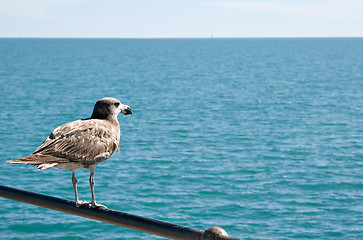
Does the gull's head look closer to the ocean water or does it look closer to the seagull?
the seagull

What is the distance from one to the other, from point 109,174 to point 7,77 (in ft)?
341

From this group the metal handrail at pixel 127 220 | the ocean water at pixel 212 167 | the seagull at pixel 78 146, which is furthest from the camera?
the ocean water at pixel 212 167

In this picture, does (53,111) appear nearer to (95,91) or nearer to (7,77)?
(95,91)

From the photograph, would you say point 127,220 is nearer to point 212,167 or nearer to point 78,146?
point 78,146

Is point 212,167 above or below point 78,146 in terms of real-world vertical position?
below

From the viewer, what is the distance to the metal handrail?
3691 millimetres

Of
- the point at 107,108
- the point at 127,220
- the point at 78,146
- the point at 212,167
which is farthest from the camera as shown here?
the point at 212,167

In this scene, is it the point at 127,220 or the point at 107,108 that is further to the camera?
the point at 107,108

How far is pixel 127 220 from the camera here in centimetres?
410

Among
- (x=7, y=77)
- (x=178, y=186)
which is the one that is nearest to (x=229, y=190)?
(x=178, y=186)

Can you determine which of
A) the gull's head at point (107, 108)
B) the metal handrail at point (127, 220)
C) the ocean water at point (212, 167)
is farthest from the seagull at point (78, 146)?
the ocean water at point (212, 167)

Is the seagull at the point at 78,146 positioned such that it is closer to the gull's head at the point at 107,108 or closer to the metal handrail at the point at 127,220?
the gull's head at the point at 107,108

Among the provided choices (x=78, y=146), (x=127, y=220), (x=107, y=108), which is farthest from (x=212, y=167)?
(x=127, y=220)

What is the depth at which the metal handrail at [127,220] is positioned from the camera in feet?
12.1
